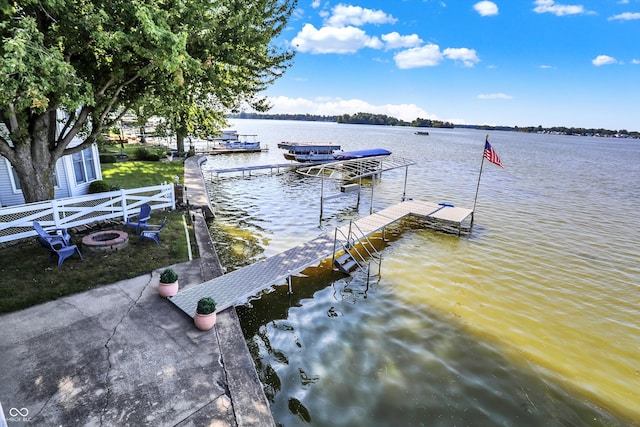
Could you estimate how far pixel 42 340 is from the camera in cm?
649

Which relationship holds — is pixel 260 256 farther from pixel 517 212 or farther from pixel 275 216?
pixel 517 212

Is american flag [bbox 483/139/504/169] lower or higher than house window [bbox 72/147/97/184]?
higher

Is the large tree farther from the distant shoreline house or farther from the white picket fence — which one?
the distant shoreline house

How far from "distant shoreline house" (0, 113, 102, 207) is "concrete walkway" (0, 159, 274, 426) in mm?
9813

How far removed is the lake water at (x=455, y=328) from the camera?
6676 mm

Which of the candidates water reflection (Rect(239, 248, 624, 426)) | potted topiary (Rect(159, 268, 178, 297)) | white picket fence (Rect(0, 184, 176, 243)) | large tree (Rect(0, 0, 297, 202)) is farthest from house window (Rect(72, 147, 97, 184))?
water reflection (Rect(239, 248, 624, 426))

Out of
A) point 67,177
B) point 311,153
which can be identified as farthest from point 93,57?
point 311,153

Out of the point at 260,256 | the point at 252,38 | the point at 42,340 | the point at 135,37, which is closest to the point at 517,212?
the point at 260,256

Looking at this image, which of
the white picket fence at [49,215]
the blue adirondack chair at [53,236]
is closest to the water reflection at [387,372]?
the blue adirondack chair at [53,236]

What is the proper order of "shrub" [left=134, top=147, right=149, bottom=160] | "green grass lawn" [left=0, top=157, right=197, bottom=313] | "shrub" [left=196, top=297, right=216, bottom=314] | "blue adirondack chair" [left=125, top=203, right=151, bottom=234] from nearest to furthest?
"shrub" [left=196, top=297, right=216, bottom=314], "green grass lawn" [left=0, top=157, right=197, bottom=313], "blue adirondack chair" [left=125, top=203, right=151, bottom=234], "shrub" [left=134, top=147, right=149, bottom=160]

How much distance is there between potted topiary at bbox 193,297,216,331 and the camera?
279 inches

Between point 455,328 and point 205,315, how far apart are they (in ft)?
22.1

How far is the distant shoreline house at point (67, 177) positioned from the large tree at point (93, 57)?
7.45 feet

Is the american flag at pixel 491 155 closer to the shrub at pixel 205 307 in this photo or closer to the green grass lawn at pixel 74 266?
the green grass lawn at pixel 74 266
